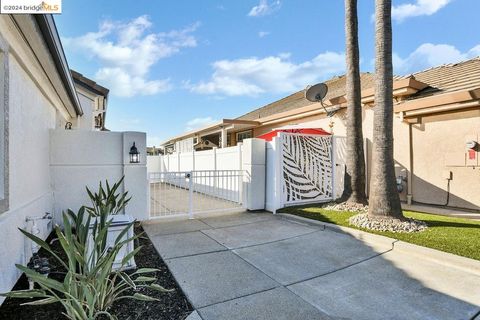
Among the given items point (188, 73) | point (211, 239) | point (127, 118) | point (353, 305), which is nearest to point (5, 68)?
point (211, 239)

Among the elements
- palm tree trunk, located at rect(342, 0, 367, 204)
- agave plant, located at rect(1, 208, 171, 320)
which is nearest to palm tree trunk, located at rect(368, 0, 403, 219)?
palm tree trunk, located at rect(342, 0, 367, 204)

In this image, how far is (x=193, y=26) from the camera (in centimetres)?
1127

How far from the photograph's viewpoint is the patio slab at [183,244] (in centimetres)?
491

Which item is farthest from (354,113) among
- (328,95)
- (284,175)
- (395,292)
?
(395,292)

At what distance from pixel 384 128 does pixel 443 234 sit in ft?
8.19

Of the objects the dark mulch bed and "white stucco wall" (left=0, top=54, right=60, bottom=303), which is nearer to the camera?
the dark mulch bed

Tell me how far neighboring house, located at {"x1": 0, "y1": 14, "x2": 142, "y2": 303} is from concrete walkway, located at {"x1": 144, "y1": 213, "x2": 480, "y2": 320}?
2183 mm

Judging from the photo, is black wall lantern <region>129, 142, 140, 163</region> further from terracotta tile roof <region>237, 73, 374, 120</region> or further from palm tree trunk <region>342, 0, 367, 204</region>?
terracotta tile roof <region>237, 73, 374, 120</region>

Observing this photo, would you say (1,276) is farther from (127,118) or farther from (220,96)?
(220,96)

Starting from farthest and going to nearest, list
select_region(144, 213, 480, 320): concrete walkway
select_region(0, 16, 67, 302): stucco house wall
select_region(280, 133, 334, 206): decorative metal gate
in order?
select_region(280, 133, 334, 206): decorative metal gate → select_region(0, 16, 67, 302): stucco house wall → select_region(144, 213, 480, 320): concrete walkway

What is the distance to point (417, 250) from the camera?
457 cm

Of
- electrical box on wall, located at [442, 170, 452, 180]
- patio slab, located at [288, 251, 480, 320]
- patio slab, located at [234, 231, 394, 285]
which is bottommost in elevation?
patio slab, located at [288, 251, 480, 320]

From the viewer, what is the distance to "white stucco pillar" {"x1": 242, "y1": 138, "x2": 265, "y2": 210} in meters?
8.52

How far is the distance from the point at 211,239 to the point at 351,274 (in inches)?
115
